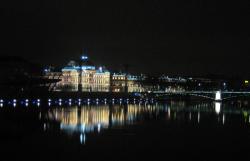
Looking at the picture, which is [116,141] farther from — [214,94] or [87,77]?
[87,77]

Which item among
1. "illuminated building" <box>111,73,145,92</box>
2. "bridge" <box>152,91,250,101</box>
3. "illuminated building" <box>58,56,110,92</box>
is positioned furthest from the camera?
"illuminated building" <box>111,73,145,92</box>

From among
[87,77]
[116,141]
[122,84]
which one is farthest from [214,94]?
[116,141]

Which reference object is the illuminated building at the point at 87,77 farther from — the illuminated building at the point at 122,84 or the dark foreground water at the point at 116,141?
the dark foreground water at the point at 116,141

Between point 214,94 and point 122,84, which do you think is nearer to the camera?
point 214,94

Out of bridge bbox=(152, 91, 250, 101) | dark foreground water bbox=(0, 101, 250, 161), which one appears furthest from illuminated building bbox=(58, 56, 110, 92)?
dark foreground water bbox=(0, 101, 250, 161)

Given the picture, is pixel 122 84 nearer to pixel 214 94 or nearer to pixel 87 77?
pixel 87 77

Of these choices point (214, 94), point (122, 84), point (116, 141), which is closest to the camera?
point (116, 141)

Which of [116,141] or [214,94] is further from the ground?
[214,94]

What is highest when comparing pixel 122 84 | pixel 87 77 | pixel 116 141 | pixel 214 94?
pixel 87 77

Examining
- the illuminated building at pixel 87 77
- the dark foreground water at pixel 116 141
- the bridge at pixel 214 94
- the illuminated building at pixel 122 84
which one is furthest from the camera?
the illuminated building at pixel 122 84

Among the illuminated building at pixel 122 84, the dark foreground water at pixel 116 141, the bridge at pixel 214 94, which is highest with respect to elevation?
the illuminated building at pixel 122 84

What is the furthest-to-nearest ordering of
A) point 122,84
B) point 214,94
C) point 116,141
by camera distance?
point 122,84
point 214,94
point 116,141

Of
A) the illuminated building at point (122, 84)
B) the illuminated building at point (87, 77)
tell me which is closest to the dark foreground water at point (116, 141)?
the illuminated building at point (122, 84)

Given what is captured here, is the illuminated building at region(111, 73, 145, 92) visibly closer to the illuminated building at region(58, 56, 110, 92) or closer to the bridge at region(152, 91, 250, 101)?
the illuminated building at region(58, 56, 110, 92)
